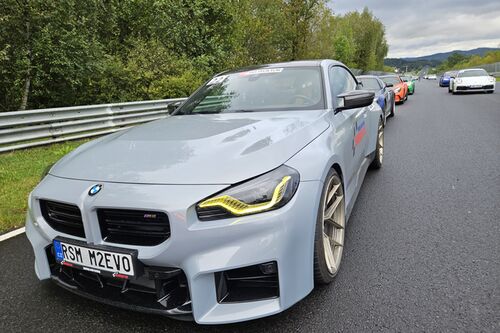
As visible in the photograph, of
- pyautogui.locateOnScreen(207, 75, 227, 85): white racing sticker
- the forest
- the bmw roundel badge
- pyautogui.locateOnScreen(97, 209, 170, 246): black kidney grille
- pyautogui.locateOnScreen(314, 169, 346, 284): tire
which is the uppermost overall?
the forest

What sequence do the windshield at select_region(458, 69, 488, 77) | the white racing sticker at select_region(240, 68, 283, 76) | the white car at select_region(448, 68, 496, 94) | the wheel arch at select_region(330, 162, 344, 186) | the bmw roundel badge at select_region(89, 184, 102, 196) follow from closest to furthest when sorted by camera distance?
the bmw roundel badge at select_region(89, 184, 102, 196) → the wheel arch at select_region(330, 162, 344, 186) → the white racing sticker at select_region(240, 68, 283, 76) → the white car at select_region(448, 68, 496, 94) → the windshield at select_region(458, 69, 488, 77)

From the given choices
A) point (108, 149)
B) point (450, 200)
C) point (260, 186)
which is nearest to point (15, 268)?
point (108, 149)

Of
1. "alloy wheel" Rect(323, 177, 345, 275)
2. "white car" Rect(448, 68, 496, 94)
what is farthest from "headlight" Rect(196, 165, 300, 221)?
Answer: "white car" Rect(448, 68, 496, 94)

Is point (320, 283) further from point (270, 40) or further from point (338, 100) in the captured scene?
point (270, 40)

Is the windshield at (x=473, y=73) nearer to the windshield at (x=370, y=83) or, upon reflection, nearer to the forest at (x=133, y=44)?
the forest at (x=133, y=44)

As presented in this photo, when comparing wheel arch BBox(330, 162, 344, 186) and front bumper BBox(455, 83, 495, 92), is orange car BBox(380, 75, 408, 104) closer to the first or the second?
front bumper BBox(455, 83, 495, 92)

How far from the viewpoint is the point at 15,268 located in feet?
9.12

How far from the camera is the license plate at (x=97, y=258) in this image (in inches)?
69.5

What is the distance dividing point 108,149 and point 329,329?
1.75m

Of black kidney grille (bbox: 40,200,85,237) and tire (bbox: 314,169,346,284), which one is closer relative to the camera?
black kidney grille (bbox: 40,200,85,237)

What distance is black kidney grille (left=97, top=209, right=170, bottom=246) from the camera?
5.84 ft

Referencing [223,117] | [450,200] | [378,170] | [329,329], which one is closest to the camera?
[329,329]

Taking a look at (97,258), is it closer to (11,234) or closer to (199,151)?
(199,151)

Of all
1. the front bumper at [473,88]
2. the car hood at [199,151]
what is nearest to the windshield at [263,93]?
the car hood at [199,151]
